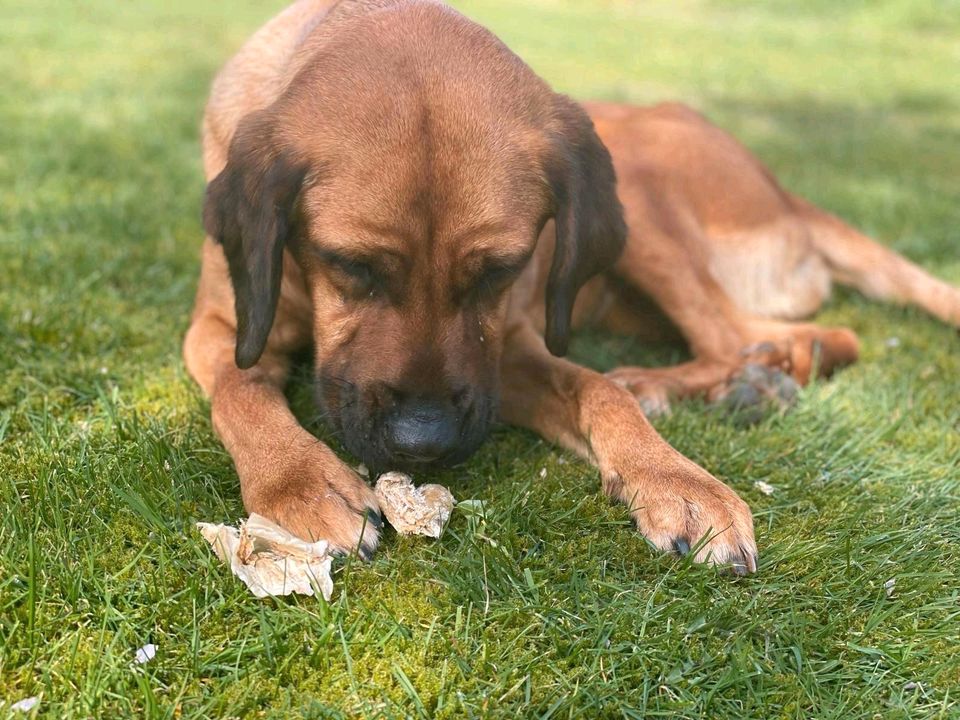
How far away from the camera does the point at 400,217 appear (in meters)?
2.70

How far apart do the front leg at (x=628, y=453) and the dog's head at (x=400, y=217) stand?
0.34 meters

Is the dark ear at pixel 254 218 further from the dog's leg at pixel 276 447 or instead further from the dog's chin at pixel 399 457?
the dog's chin at pixel 399 457

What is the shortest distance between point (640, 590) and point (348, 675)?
0.77m

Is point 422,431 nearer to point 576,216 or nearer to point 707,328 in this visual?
point 576,216

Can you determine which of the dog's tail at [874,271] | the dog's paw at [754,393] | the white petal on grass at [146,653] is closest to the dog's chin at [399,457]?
the white petal on grass at [146,653]

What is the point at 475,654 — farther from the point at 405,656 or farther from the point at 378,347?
the point at 378,347

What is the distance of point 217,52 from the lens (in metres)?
11.5

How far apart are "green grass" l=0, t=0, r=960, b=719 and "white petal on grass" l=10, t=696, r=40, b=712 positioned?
0.07ft

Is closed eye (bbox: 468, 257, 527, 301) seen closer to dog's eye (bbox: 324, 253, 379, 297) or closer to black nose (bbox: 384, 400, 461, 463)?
dog's eye (bbox: 324, 253, 379, 297)

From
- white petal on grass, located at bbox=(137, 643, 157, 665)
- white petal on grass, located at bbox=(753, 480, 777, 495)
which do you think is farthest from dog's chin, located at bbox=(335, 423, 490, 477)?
white petal on grass, located at bbox=(753, 480, 777, 495)

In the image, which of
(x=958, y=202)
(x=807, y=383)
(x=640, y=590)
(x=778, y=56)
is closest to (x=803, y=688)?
(x=640, y=590)

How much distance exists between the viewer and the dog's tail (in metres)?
4.88

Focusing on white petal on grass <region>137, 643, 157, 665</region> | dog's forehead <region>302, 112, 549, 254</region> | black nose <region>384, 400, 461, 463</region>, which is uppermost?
dog's forehead <region>302, 112, 549, 254</region>

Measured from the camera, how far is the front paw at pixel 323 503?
8.07ft
